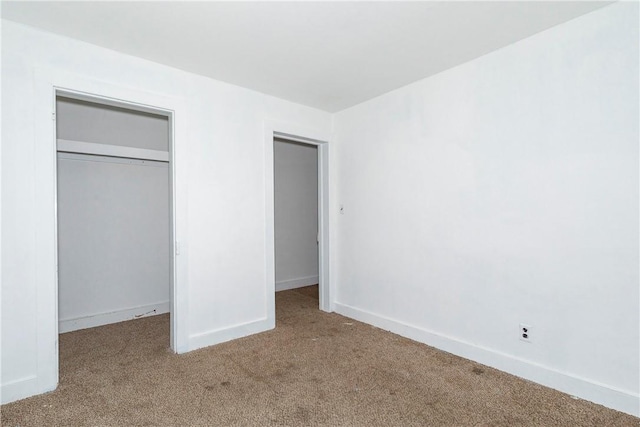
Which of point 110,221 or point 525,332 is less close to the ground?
point 110,221

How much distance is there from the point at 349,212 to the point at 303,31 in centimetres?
213

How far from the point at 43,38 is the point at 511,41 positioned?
338 cm

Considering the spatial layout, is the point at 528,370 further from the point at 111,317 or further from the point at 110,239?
the point at 110,239

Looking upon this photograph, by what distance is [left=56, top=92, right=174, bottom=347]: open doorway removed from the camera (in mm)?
3607

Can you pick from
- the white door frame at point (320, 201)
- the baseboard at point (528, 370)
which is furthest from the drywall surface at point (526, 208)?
the white door frame at point (320, 201)

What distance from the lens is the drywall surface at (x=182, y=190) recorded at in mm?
2227

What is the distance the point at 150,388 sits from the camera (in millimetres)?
2365

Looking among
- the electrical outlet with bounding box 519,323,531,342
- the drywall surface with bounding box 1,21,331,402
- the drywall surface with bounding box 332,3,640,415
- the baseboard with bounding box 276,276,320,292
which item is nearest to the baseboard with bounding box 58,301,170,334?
the drywall surface with bounding box 1,21,331,402

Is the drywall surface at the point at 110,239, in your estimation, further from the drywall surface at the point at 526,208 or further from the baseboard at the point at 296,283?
the drywall surface at the point at 526,208

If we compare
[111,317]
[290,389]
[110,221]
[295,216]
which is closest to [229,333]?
[290,389]

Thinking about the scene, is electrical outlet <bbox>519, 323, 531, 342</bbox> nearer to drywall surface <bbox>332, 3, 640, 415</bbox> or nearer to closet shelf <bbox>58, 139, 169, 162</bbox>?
drywall surface <bbox>332, 3, 640, 415</bbox>

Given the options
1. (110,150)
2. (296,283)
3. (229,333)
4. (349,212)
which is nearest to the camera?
(229,333)

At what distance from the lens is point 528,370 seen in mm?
2455

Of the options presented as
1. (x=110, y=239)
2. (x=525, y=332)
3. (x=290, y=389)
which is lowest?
(x=290, y=389)
